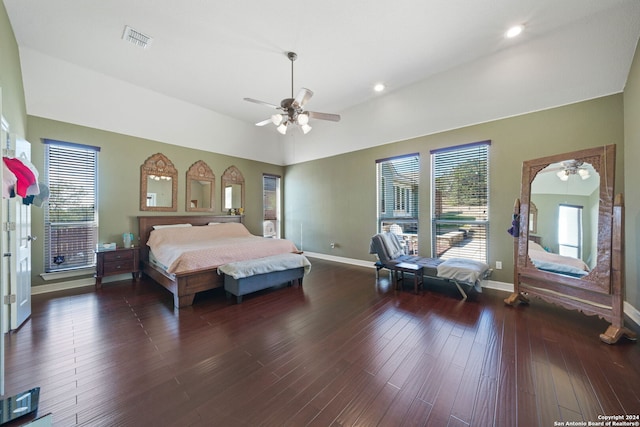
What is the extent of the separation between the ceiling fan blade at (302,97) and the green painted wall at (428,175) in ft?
8.51

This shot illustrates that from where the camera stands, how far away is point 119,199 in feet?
14.8

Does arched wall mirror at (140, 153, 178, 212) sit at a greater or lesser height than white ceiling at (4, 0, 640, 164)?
lesser

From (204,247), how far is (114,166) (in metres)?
2.54

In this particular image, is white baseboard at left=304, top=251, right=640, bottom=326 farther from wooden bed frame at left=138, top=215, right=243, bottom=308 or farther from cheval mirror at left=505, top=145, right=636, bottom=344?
wooden bed frame at left=138, top=215, right=243, bottom=308

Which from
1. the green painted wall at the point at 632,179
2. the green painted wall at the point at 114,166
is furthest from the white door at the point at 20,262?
the green painted wall at the point at 632,179

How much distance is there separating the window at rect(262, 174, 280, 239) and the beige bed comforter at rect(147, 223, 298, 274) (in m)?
1.50

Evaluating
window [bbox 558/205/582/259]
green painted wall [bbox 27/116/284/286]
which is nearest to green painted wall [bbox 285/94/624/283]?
window [bbox 558/205/582/259]

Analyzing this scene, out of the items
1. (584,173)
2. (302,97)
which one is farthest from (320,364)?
(584,173)

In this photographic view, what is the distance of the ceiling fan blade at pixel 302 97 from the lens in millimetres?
3006

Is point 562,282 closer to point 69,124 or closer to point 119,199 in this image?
point 119,199

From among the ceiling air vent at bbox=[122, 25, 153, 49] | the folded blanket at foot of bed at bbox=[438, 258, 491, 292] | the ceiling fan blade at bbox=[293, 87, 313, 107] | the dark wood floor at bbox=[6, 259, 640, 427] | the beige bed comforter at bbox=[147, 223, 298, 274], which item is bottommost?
the dark wood floor at bbox=[6, 259, 640, 427]

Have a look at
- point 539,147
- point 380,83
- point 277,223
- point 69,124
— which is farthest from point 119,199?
point 539,147

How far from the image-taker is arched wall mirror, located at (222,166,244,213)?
6.10 m

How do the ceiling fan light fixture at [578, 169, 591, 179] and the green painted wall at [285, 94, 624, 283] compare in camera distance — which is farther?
the green painted wall at [285, 94, 624, 283]
